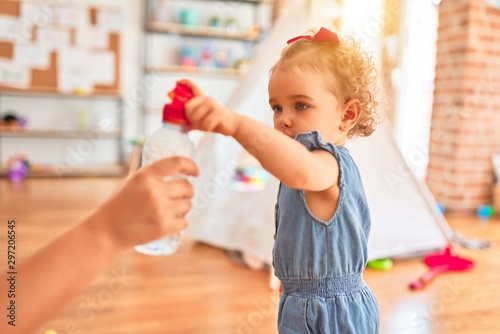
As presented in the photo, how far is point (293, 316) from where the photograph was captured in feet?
2.38

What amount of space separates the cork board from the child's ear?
399 cm

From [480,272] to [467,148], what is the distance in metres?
1.31

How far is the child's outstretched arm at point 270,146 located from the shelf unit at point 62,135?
12.9 ft

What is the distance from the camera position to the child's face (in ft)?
2.23

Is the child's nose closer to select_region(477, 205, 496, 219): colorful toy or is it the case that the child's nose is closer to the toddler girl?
the toddler girl

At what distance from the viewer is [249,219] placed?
2012 millimetres

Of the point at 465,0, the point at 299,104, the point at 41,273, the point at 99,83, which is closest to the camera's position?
the point at 41,273

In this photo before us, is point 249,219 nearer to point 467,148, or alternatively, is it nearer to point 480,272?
point 480,272

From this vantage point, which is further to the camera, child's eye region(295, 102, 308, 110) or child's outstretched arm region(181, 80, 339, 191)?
child's eye region(295, 102, 308, 110)

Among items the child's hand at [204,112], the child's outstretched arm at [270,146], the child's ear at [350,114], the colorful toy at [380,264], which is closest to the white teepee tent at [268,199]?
the colorful toy at [380,264]

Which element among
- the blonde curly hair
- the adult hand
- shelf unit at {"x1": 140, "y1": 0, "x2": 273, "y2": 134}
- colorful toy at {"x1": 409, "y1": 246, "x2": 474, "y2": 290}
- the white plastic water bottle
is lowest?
colorful toy at {"x1": 409, "y1": 246, "x2": 474, "y2": 290}

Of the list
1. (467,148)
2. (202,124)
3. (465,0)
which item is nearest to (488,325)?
(202,124)

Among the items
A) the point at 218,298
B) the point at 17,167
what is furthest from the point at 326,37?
the point at 17,167

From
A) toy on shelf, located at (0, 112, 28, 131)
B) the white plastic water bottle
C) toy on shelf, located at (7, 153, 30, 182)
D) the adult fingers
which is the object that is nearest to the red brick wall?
the white plastic water bottle
